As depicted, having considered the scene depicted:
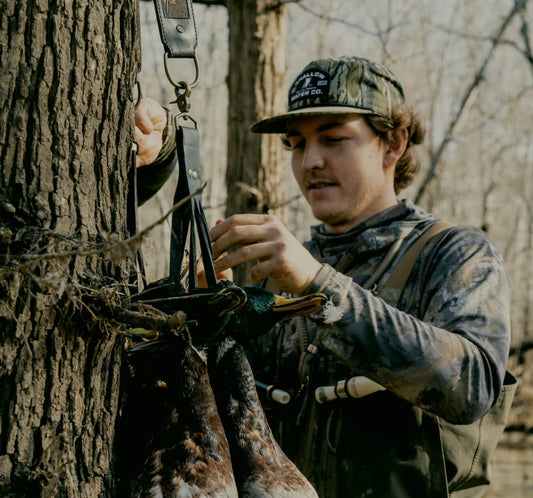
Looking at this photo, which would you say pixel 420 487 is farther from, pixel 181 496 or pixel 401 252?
pixel 181 496

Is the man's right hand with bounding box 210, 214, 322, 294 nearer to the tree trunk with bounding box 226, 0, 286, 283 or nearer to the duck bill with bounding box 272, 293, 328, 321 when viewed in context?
the duck bill with bounding box 272, 293, 328, 321

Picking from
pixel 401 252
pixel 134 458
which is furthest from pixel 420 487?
pixel 134 458

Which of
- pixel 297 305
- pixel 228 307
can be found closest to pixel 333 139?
pixel 297 305

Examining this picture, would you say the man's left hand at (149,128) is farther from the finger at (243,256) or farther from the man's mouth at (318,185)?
the man's mouth at (318,185)

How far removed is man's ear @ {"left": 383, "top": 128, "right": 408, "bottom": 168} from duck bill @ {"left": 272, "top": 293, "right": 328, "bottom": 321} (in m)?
1.93

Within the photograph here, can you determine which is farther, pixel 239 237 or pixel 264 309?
pixel 239 237

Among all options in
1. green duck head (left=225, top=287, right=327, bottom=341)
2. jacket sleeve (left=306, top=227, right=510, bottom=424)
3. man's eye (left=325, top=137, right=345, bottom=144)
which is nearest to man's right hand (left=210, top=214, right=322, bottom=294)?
jacket sleeve (left=306, top=227, right=510, bottom=424)

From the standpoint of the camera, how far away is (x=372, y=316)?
249cm

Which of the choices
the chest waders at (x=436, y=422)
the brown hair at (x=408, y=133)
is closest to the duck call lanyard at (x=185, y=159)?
the chest waders at (x=436, y=422)

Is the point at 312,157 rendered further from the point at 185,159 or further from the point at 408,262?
the point at 185,159

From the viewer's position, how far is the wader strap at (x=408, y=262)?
9.59ft

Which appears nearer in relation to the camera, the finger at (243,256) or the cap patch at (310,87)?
the finger at (243,256)

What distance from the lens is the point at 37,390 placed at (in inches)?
63.5

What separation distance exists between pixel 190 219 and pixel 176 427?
54 centimetres
